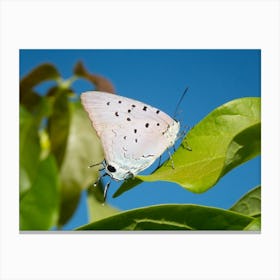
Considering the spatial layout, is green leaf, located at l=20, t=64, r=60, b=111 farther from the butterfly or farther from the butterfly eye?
the butterfly eye

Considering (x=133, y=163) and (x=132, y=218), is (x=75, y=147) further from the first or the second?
(x=132, y=218)

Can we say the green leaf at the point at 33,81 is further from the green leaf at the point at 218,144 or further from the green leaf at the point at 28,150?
the green leaf at the point at 218,144

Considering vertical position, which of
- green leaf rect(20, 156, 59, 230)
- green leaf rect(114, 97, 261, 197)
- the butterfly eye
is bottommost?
green leaf rect(20, 156, 59, 230)

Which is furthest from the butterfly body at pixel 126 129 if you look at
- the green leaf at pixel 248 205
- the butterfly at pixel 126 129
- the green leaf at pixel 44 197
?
the green leaf at pixel 248 205

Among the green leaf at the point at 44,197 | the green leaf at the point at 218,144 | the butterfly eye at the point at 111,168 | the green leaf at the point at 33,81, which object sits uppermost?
the green leaf at the point at 33,81

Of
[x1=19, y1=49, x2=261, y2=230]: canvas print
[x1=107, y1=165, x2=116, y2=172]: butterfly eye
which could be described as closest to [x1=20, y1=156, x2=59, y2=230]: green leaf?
[x1=19, y1=49, x2=261, y2=230]: canvas print
